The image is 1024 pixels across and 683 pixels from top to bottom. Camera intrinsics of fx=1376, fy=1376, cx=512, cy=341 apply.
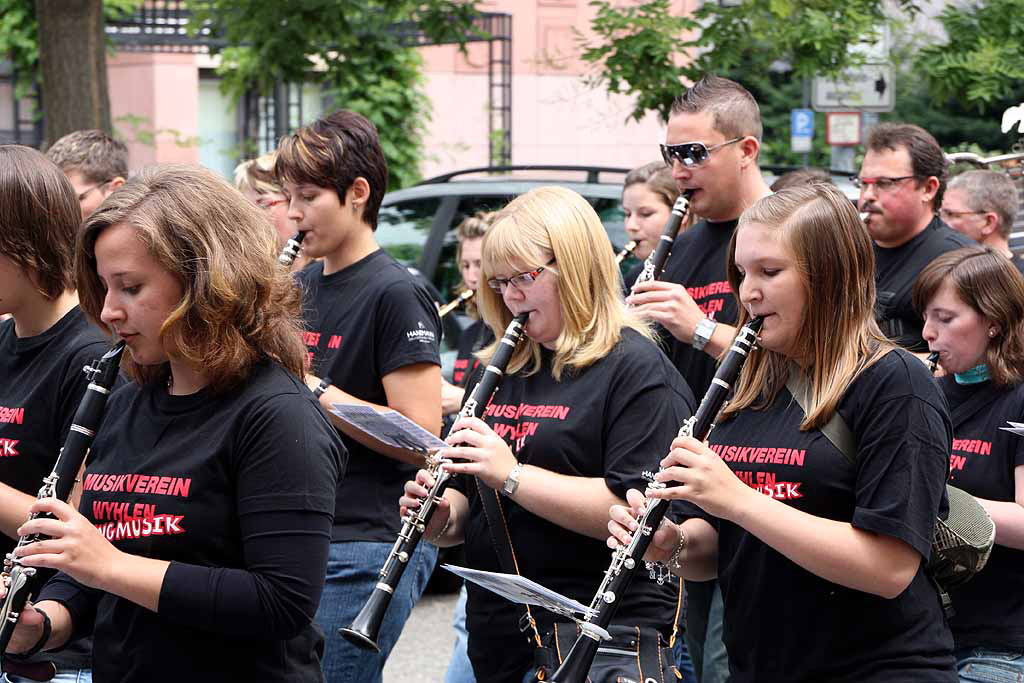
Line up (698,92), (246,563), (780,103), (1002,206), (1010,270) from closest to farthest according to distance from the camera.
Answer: (246,563)
(1010,270)
(698,92)
(1002,206)
(780,103)

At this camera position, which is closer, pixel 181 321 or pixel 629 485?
pixel 181 321

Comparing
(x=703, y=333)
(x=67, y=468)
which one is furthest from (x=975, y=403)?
(x=67, y=468)

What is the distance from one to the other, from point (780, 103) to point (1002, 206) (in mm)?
12925

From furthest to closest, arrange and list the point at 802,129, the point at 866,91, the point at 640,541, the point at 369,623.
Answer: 1. the point at 802,129
2. the point at 866,91
3. the point at 369,623
4. the point at 640,541

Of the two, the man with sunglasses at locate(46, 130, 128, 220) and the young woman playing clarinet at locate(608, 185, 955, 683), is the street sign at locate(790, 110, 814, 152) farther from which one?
the young woman playing clarinet at locate(608, 185, 955, 683)

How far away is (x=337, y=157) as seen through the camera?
399 cm

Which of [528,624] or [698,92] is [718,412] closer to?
[528,624]

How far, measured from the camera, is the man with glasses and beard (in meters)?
4.29

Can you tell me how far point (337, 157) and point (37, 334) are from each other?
1.13m

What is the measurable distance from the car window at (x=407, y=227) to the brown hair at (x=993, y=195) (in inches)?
118

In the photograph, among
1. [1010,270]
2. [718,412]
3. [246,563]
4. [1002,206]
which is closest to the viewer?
[246,563]

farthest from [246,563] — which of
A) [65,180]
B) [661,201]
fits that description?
[661,201]

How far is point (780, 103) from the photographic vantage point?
1809cm

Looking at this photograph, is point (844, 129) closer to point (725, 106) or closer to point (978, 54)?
point (978, 54)
